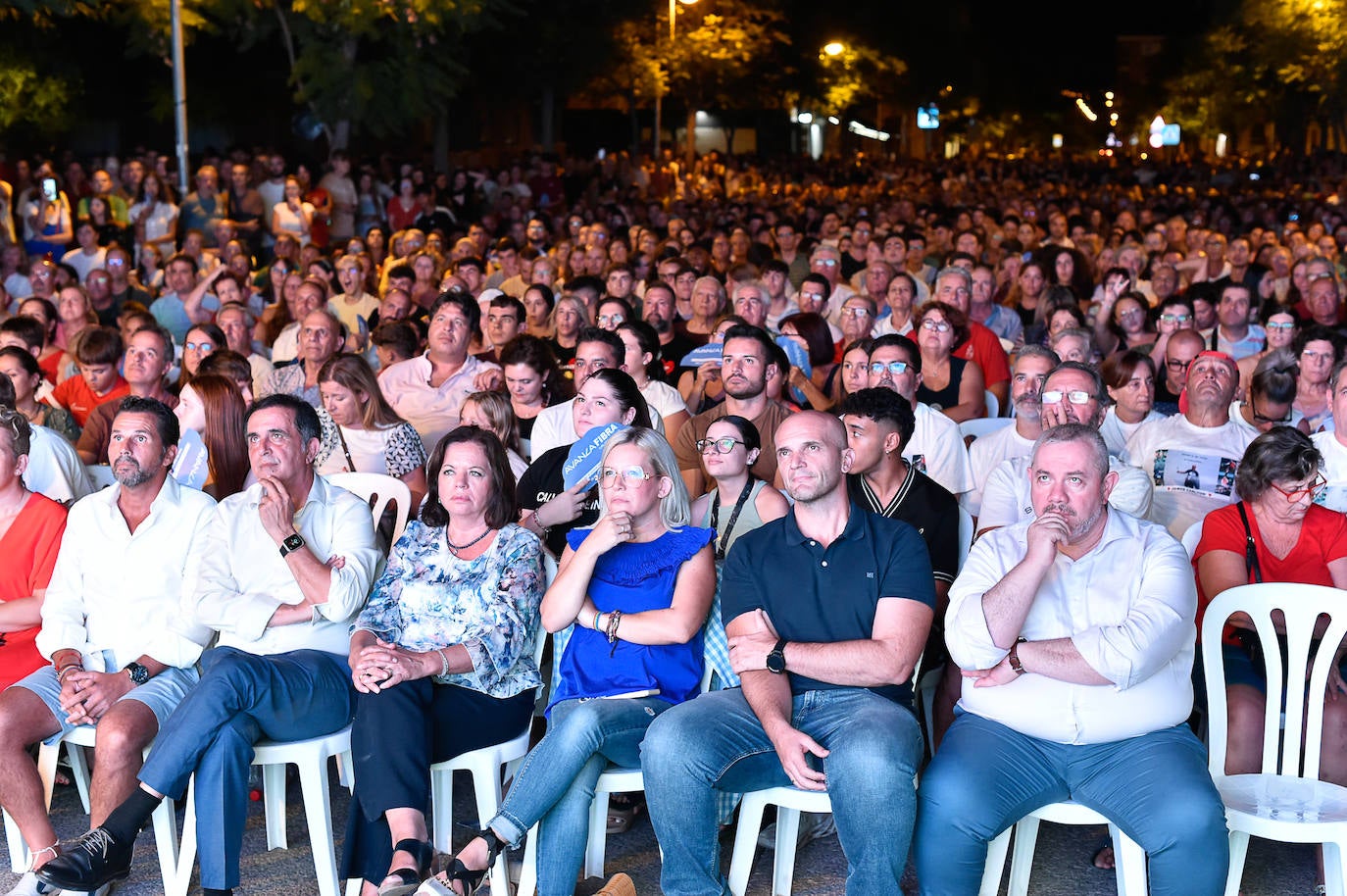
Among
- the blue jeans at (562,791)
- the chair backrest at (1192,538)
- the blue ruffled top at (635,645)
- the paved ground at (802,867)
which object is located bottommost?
the paved ground at (802,867)

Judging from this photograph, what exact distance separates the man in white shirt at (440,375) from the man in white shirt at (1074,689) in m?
3.56

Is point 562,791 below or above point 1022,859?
above

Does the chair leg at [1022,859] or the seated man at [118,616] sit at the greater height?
the seated man at [118,616]

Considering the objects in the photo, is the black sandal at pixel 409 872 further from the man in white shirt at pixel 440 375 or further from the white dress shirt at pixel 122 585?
the man in white shirt at pixel 440 375

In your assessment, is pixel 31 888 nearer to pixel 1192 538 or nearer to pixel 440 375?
pixel 1192 538

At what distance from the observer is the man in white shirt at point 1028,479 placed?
15.9ft

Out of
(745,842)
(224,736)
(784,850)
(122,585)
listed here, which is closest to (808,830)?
(784,850)

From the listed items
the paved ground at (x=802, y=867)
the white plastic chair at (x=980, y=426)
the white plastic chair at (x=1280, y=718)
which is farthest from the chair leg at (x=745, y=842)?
the white plastic chair at (x=980, y=426)

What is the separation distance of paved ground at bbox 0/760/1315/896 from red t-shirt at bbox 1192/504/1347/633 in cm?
76

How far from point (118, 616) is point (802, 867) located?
85.3 inches

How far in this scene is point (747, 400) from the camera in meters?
6.02

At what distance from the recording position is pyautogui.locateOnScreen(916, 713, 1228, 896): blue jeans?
3.65 m

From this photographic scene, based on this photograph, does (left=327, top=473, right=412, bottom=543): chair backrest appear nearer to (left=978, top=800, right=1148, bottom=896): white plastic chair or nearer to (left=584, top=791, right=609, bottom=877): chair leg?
(left=584, top=791, right=609, bottom=877): chair leg

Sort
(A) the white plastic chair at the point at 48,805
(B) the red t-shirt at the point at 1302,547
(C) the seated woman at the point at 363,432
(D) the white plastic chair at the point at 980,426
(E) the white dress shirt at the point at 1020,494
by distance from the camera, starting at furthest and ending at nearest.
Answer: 1. (D) the white plastic chair at the point at 980,426
2. (C) the seated woman at the point at 363,432
3. (E) the white dress shirt at the point at 1020,494
4. (B) the red t-shirt at the point at 1302,547
5. (A) the white plastic chair at the point at 48,805
